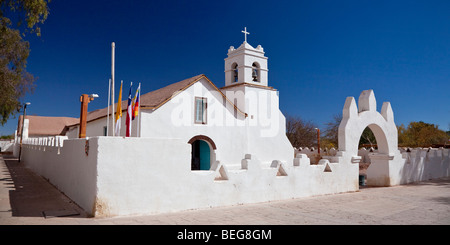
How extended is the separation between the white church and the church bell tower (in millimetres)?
64

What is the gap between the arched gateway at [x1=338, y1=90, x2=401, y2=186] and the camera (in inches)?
458

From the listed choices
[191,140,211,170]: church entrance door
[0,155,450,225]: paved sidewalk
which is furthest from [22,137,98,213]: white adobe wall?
[191,140,211,170]: church entrance door

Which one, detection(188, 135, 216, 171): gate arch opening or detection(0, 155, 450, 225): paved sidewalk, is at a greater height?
detection(188, 135, 216, 171): gate arch opening

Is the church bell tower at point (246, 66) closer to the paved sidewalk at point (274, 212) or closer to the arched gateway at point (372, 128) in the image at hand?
the arched gateway at point (372, 128)

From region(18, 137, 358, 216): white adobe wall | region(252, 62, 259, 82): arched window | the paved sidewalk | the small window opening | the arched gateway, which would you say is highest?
region(252, 62, 259, 82): arched window

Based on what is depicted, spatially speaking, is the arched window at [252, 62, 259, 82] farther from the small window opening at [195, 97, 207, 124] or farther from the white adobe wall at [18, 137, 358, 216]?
the white adobe wall at [18, 137, 358, 216]

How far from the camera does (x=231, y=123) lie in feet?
58.4

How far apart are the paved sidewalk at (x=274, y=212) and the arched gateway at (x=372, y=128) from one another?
219cm

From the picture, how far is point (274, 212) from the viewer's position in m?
7.57

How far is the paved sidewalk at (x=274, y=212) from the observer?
6.44 m

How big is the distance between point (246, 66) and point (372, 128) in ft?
27.5

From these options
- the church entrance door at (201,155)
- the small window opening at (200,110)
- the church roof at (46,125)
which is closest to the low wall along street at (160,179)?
the small window opening at (200,110)

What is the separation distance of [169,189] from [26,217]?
300 centimetres
